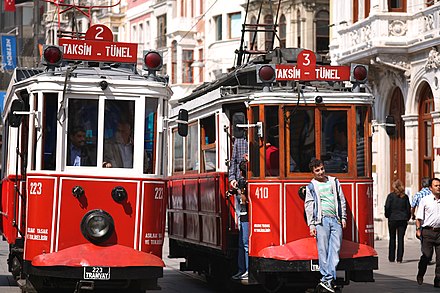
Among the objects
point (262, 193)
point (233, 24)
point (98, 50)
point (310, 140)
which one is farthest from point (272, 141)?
point (233, 24)

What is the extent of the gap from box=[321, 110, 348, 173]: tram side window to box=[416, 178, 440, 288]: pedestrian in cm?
361

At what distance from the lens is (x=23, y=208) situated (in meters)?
15.3

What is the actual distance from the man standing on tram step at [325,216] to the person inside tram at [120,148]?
2.51 meters

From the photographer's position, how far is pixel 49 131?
14734 millimetres

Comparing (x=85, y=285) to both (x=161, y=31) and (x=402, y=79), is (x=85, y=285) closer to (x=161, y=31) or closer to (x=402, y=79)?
(x=402, y=79)

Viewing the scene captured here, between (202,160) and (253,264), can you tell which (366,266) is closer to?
(253,264)

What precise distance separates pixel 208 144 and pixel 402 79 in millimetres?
17443

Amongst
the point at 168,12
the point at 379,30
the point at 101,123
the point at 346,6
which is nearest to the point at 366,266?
the point at 101,123

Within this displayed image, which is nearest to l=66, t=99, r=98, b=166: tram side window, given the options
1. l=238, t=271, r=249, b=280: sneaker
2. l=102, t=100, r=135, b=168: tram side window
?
l=102, t=100, r=135, b=168: tram side window

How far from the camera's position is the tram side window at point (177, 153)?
68.7 feet

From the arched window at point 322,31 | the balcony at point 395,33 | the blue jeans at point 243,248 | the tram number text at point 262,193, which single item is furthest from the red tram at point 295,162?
the arched window at point 322,31

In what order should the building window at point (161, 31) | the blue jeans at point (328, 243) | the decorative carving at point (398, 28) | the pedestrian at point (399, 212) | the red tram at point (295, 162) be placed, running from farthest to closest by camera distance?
the building window at point (161, 31) → the decorative carving at point (398, 28) → the pedestrian at point (399, 212) → the red tram at point (295, 162) → the blue jeans at point (328, 243)

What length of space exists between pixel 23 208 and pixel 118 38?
6103 cm

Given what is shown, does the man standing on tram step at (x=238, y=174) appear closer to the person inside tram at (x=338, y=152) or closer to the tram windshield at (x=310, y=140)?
the tram windshield at (x=310, y=140)
